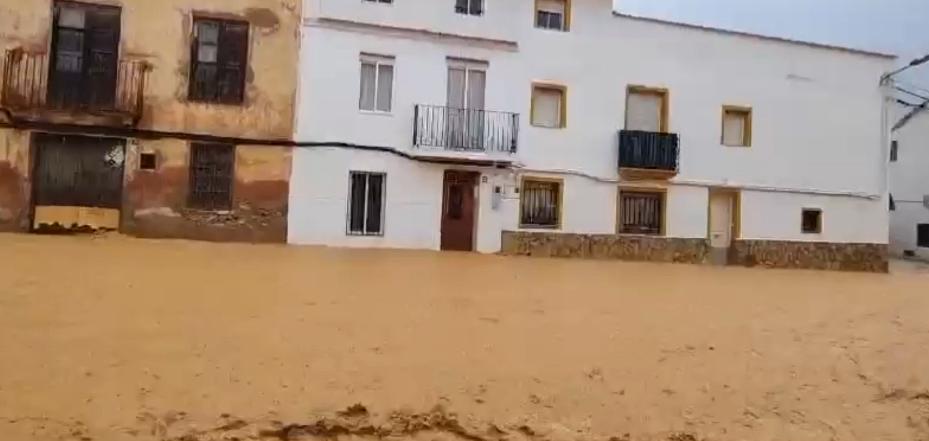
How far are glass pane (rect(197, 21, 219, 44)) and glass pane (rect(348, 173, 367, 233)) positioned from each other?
3.84 meters

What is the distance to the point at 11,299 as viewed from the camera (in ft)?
19.7

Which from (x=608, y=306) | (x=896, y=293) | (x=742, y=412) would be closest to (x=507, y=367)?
(x=742, y=412)

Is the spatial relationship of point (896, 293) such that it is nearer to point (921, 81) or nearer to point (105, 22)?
point (105, 22)

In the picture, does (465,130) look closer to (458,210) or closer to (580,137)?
(458,210)

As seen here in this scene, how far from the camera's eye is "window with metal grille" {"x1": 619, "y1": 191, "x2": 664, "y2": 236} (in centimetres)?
1652

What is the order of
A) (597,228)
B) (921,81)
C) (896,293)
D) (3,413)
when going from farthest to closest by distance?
(921,81), (597,228), (896,293), (3,413)

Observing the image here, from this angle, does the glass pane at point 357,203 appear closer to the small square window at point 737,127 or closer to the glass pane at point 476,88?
the glass pane at point 476,88

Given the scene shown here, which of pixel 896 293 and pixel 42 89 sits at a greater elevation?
pixel 42 89

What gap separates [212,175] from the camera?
1427 centimetres

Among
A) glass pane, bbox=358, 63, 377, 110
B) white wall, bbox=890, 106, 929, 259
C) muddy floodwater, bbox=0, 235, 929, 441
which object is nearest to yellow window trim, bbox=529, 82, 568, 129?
glass pane, bbox=358, 63, 377, 110

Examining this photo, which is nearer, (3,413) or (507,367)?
(3,413)

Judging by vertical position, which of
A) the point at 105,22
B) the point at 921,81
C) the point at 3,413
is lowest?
the point at 3,413

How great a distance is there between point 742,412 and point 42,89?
1368 centimetres

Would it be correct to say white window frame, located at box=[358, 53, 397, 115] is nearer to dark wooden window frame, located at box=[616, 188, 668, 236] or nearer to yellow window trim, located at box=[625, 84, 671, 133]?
yellow window trim, located at box=[625, 84, 671, 133]
